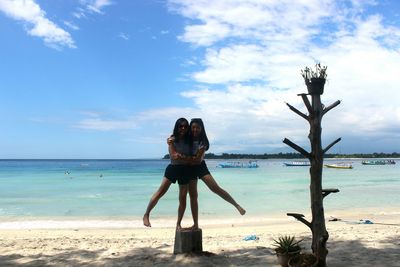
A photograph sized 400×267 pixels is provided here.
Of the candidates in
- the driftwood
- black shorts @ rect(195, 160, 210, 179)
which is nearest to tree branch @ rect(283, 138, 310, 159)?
the driftwood

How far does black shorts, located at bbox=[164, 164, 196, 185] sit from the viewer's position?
587 centimetres

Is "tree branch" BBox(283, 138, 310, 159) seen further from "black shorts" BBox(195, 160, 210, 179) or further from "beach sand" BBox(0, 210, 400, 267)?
"beach sand" BBox(0, 210, 400, 267)

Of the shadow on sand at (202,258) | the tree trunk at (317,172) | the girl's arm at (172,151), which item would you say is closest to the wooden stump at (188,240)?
the shadow on sand at (202,258)

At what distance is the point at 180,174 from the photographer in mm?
5883

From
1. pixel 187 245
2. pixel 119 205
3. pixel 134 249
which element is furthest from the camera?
pixel 119 205

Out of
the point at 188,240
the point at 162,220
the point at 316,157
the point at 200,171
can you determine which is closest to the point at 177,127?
the point at 200,171

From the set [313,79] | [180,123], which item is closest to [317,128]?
[313,79]

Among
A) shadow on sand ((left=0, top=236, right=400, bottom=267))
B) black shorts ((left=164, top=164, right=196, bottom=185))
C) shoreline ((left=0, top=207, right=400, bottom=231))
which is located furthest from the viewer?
shoreline ((left=0, top=207, right=400, bottom=231))

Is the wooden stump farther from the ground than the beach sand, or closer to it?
farther from the ground

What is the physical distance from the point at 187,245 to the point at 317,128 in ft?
8.15

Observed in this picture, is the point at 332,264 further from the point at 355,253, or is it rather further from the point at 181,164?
the point at 181,164

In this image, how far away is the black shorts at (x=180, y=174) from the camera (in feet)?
19.3

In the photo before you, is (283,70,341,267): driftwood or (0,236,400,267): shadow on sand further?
(0,236,400,267): shadow on sand

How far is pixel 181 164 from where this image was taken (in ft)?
19.2
